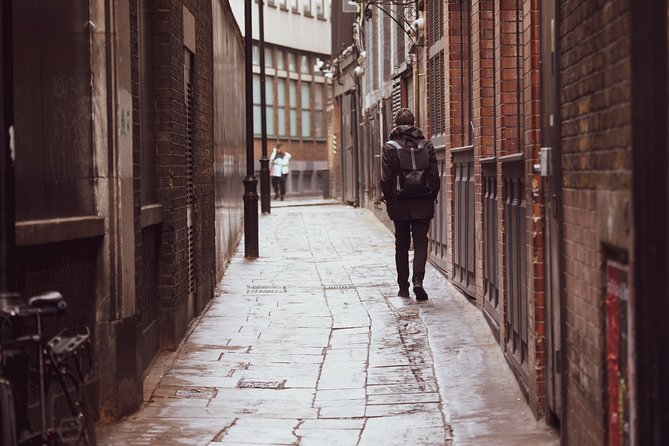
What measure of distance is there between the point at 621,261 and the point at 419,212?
780 cm

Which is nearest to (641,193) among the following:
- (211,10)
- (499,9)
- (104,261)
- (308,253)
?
A: (104,261)

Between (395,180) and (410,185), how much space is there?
0.20 m

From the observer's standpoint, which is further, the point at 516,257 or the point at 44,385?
the point at 516,257

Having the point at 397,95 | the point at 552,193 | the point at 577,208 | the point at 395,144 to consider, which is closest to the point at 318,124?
the point at 397,95

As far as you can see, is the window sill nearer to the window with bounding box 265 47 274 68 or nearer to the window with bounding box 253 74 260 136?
the window with bounding box 253 74 260 136

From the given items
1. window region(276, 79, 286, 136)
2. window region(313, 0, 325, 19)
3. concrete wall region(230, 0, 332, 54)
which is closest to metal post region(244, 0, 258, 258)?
concrete wall region(230, 0, 332, 54)

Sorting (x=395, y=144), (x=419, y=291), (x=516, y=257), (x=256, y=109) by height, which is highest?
(x=256, y=109)

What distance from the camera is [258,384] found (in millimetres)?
8508

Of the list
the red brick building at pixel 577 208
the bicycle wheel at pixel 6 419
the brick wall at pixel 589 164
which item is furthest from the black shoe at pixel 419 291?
the bicycle wheel at pixel 6 419

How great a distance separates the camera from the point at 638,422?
4367mm

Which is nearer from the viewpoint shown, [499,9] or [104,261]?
[104,261]

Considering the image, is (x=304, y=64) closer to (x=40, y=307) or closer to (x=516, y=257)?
(x=516, y=257)

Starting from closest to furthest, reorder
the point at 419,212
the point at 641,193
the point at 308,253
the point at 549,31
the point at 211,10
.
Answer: the point at 641,193 < the point at 549,31 < the point at 419,212 < the point at 211,10 < the point at 308,253

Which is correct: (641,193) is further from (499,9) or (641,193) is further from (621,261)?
(499,9)
